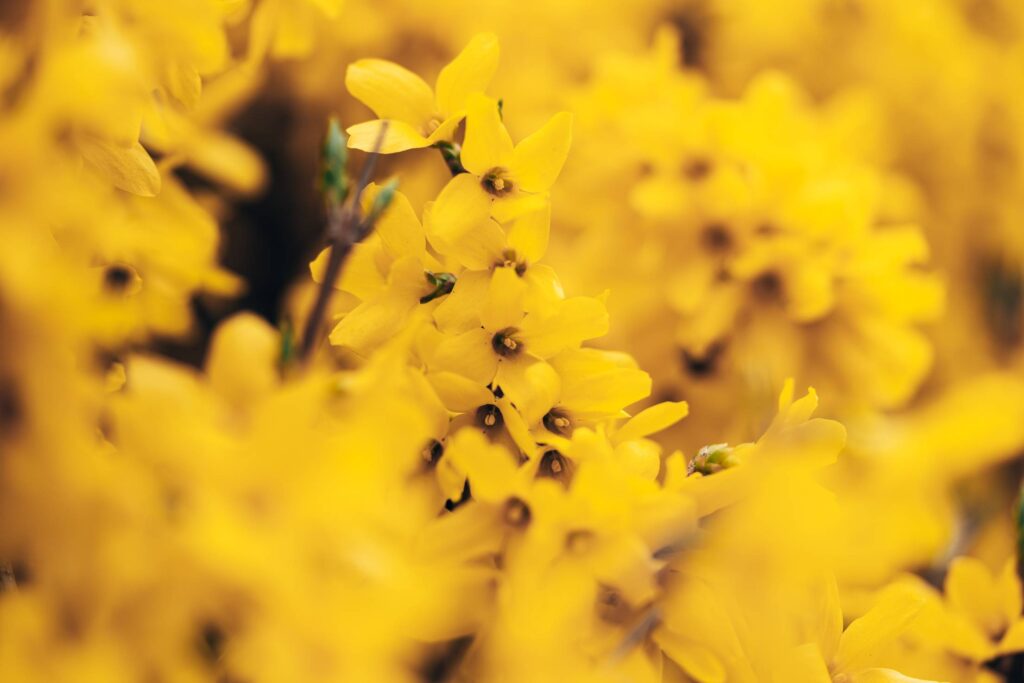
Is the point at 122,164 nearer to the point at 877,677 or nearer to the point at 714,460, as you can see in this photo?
the point at 714,460

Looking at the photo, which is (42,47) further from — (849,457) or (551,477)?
(849,457)

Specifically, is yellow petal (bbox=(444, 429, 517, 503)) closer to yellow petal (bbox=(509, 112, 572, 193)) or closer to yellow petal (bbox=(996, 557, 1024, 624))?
yellow petal (bbox=(509, 112, 572, 193))

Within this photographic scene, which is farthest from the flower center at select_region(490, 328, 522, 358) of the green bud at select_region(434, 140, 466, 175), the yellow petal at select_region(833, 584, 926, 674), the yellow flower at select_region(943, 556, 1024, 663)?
the yellow flower at select_region(943, 556, 1024, 663)

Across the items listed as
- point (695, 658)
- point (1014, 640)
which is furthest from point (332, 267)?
point (1014, 640)

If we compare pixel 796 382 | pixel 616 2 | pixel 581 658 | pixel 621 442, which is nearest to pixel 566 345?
pixel 621 442

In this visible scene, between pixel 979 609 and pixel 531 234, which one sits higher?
pixel 531 234

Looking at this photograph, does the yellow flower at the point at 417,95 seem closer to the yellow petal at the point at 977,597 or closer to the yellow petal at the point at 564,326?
the yellow petal at the point at 564,326

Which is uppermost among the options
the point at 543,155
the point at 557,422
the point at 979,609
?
the point at 543,155

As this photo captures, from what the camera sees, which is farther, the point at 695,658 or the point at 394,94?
the point at 394,94
